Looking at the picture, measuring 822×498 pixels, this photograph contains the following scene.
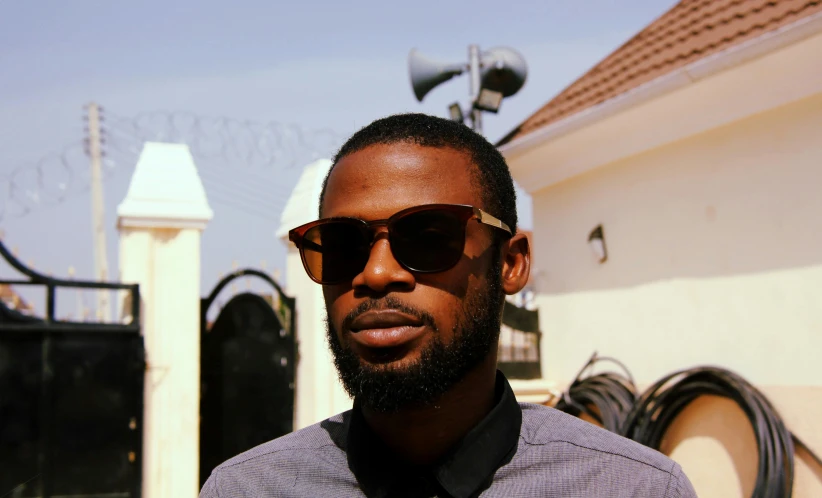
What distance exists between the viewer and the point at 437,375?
1.53 meters

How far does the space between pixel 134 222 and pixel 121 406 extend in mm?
1245

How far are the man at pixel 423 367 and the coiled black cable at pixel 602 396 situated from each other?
4.41 m

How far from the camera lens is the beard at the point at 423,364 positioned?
1.52 m

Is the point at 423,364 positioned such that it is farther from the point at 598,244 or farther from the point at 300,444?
the point at 598,244

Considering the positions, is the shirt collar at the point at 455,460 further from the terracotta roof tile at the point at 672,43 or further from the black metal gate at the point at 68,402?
the black metal gate at the point at 68,402

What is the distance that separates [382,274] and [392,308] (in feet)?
0.23

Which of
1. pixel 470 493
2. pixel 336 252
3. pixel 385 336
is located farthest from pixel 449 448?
pixel 336 252

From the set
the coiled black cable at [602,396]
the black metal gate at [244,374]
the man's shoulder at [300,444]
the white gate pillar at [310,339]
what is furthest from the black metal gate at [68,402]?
the man's shoulder at [300,444]

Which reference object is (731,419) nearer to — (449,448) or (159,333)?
(159,333)

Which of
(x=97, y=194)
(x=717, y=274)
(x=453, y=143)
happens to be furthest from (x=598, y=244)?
(x=97, y=194)

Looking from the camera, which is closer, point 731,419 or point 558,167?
point 731,419

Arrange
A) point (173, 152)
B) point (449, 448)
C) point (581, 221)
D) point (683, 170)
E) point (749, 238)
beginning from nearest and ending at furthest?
point (449, 448) → point (749, 238) → point (683, 170) → point (173, 152) → point (581, 221)

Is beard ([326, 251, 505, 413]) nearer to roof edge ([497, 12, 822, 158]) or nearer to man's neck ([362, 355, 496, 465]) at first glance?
man's neck ([362, 355, 496, 465])

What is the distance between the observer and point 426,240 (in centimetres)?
160
